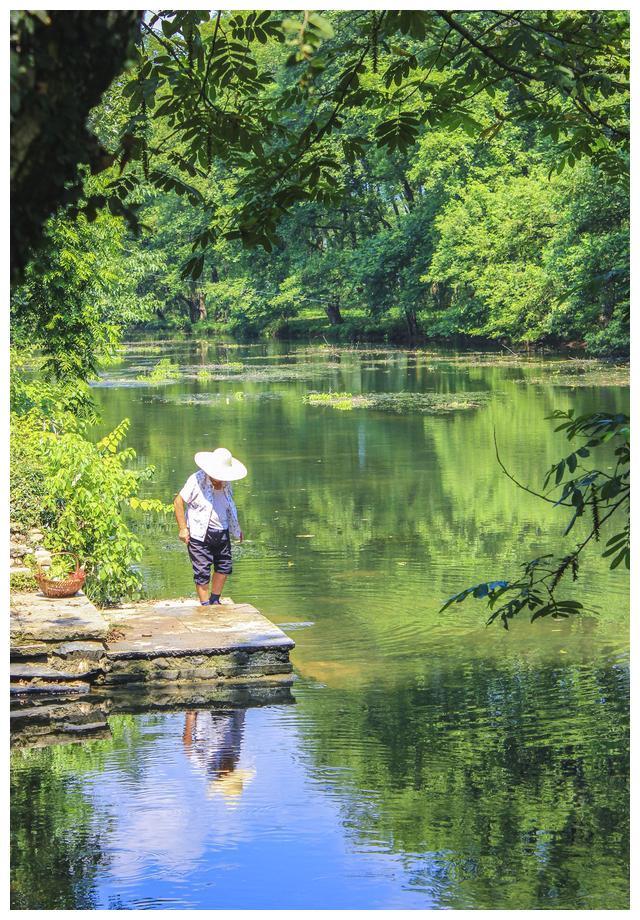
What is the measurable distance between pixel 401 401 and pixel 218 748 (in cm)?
2400

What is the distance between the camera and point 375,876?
6.10 metres

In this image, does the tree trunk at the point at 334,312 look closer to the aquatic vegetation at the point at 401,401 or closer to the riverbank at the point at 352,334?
the riverbank at the point at 352,334

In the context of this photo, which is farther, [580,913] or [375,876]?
[375,876]

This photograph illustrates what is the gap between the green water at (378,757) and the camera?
19.8ft

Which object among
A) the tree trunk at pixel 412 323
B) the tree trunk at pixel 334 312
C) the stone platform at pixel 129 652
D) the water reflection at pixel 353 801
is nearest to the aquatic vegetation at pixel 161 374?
A: the tree trunk at pixel 412 323

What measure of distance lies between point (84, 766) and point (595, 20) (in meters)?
5.39

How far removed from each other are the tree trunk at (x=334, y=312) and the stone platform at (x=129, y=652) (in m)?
55.1

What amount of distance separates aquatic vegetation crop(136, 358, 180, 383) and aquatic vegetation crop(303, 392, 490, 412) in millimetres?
8597

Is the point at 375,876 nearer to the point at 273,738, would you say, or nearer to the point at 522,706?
the point at 273,738

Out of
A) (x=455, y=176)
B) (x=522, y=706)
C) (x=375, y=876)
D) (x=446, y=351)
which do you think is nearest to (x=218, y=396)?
(x=446, y=351)

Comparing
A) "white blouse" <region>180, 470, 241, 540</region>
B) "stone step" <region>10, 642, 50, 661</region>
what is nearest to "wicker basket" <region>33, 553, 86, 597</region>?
"white blouse" <region>180, 470, 241, 540</region>

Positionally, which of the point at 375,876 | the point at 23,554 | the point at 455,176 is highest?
the point at 455,176

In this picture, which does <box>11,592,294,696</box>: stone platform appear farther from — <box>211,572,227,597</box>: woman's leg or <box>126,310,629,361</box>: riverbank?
<box>126,310,629,361</box>: riverbank

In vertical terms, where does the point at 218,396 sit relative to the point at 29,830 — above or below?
above
